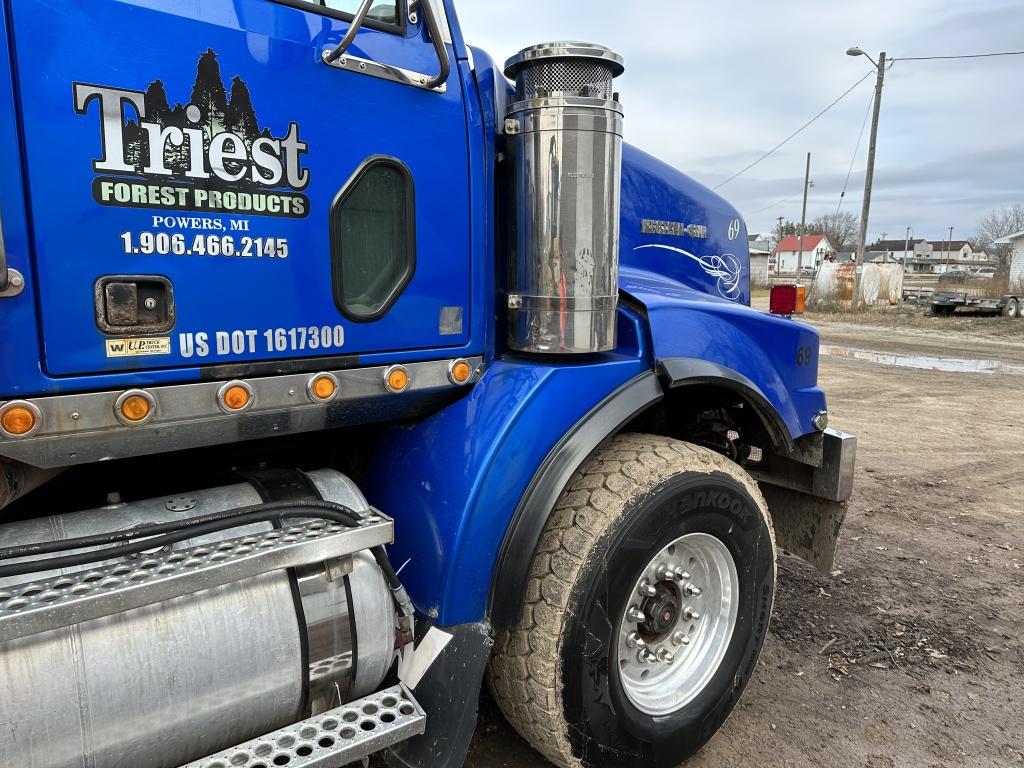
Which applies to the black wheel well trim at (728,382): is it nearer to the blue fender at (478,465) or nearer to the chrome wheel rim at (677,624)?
the blue fender at (478,465)

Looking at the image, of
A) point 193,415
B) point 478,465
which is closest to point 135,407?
point 193,415

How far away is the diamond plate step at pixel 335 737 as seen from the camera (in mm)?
1760

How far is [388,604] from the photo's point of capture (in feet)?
6.67

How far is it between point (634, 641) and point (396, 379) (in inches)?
46.9

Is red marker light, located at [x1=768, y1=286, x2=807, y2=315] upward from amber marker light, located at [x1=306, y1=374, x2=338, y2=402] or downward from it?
upward

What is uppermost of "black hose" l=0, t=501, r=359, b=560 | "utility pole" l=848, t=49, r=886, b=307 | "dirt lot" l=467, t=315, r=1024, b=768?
"utility pole" l=848, t=49, r=886, b=307

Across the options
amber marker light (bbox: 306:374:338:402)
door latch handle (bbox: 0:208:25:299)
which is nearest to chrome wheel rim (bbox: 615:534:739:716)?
amber marker light (bbox: 306:374:338:402)

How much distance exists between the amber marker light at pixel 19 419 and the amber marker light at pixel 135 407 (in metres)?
0.15

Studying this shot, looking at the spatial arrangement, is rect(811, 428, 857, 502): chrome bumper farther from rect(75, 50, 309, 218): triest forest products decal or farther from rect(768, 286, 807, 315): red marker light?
rect(75, 50, 309, 218): triest forest products decal

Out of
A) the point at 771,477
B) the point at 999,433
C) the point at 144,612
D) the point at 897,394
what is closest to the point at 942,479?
the point at 999,433

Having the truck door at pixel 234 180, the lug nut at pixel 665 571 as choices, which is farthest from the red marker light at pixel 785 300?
the truck door at pixel 234 180

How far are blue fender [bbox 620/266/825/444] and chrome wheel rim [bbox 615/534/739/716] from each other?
64 centimetres

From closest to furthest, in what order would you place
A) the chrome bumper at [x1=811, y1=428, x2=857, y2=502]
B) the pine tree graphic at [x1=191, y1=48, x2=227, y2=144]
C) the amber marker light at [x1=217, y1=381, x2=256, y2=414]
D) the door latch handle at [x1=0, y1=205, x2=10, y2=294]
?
the door latch handle at [x1=0, y1=205, x2=10, y2=294] → the pine tree graphic at [x1=191, y1=48, x2=227, y2=144] → the amber marker light at [x1=217, y1=381, x2=256, y2=414] → the chrome bumper at [x1=811, y1=428, x2=857, y2=502]

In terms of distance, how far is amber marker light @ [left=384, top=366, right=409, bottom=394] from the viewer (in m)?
2.10
